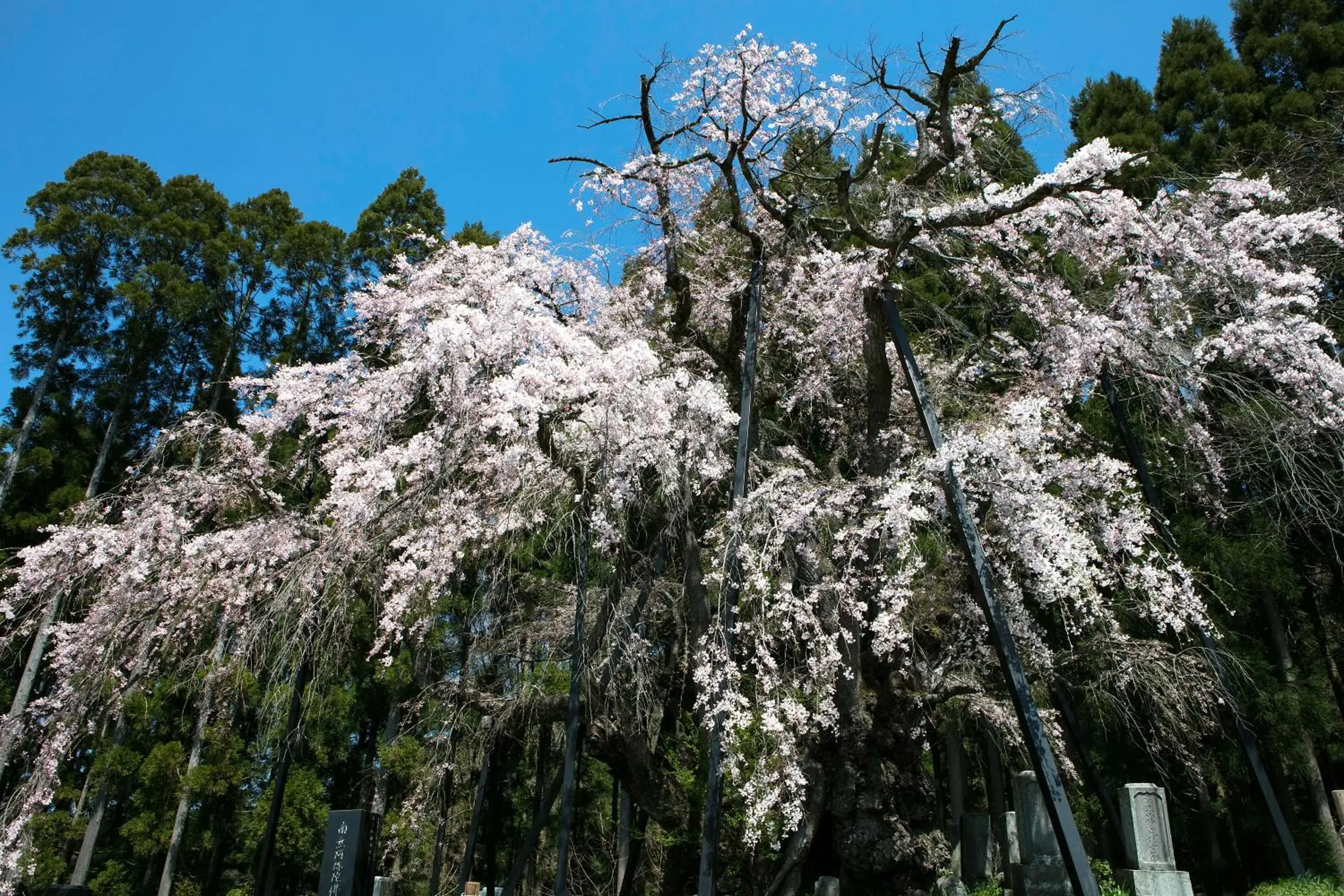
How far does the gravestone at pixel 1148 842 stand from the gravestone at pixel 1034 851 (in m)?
0.73

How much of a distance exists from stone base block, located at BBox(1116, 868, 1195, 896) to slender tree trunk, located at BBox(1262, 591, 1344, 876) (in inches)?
148

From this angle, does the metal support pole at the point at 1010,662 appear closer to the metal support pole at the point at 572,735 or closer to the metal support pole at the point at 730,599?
the metal support pole at the point at 730,599

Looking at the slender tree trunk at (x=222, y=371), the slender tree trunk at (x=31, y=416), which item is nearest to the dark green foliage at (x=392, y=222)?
the slender tree trunk at (x=222, y=371)

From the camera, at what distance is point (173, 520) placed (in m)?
8.82

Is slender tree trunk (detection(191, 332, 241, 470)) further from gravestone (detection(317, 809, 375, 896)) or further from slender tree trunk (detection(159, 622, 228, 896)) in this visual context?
gravestone (detection(317, 809, 375, 896))

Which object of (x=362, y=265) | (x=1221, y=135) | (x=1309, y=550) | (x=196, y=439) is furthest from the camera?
(x=362, y=265)

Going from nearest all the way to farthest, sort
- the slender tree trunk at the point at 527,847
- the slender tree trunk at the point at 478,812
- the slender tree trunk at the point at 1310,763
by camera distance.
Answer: the slender tree trunk at the point at 527,847, the slender tree trunk at the point at 478,812, the slender tree trunk at the point at 1310,763

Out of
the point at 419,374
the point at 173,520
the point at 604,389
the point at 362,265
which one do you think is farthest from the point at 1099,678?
the point at 362,265

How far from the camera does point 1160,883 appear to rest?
332 inches

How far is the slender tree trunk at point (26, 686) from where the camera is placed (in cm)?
947

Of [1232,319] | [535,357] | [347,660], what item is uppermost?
[1232,319]

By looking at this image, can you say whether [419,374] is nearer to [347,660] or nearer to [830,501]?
[830,501]

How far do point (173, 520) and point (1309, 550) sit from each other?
15598 millimetres

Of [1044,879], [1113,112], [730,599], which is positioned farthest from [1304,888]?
[1113,112]
